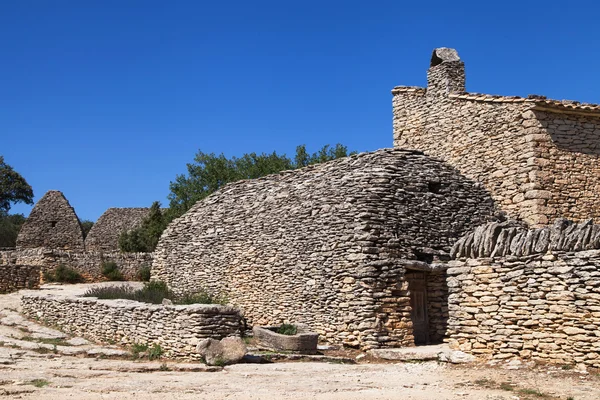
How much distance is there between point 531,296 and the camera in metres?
11.5

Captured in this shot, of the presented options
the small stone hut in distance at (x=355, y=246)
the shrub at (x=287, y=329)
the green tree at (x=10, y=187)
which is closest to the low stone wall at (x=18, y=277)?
the small stone hut in distance at (x=355, y=246)

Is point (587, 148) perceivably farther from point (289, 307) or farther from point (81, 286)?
point (81, 286)

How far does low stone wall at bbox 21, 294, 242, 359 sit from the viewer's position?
531 inches

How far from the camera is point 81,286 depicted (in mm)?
26234

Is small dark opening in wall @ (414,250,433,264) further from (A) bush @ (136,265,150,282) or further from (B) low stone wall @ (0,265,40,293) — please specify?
(A) bush @ (136,265,150,282)

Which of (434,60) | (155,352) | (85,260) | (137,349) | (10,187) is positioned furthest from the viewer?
(10,187)

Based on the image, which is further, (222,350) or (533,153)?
(533,153)

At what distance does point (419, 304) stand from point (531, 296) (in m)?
5.04

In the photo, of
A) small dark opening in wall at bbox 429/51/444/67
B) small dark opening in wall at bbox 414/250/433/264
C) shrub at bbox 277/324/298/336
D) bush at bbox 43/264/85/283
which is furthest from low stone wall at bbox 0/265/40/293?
small dark opening in wall at bbox 429/51/444/67

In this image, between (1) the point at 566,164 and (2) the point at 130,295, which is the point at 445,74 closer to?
(1) the point at 566,164

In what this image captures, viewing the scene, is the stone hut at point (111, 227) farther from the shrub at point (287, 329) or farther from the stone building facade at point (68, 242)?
the shrub at point (287, 329)

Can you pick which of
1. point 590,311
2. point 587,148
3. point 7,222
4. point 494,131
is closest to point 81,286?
point 494,131

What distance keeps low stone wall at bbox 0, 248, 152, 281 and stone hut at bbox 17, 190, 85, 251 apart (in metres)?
7.98

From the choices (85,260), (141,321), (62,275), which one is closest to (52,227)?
(85,260)
